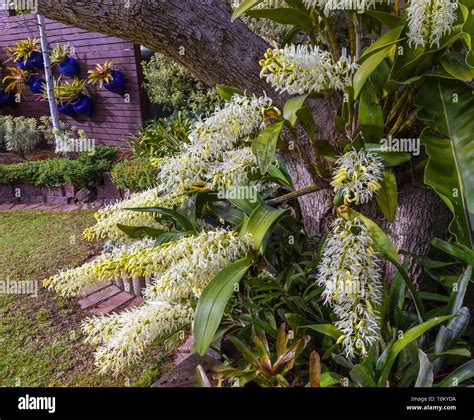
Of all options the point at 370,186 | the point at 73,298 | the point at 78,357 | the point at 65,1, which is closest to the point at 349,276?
the point at 370,186

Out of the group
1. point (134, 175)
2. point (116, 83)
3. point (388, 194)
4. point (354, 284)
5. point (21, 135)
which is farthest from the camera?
point (21, 135)

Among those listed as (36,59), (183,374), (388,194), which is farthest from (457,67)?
(36,59)

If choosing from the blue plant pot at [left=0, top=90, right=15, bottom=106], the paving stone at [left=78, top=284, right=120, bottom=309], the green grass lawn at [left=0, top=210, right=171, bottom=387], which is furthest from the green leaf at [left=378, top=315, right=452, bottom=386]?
the blue plant pot at [left=0, top=90, right=15, bottom=106]

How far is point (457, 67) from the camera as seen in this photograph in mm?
1368

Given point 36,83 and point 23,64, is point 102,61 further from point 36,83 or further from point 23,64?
point 23,64

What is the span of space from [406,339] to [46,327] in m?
2.09

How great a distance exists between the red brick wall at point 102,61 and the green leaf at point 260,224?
17.0 feet

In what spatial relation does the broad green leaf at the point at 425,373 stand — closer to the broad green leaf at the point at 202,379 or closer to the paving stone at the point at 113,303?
the broad green leaf at the point at 202,379

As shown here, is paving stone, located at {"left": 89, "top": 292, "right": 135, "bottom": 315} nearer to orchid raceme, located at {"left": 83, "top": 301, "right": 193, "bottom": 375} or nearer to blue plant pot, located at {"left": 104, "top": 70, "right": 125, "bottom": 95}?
orchid raceme, located at {"left": 83, "top": 301, "right": 193, "bottom": 375}

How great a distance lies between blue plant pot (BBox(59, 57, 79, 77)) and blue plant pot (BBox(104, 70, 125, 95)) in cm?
81

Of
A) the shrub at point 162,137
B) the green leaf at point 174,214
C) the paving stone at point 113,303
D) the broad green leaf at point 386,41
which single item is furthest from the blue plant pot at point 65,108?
the broad green leaf at point 386,41

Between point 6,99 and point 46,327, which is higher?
point 6,99

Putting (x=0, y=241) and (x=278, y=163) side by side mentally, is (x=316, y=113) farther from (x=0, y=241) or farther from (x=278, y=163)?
(x=0, y=241)

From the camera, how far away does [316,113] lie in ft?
6.04
